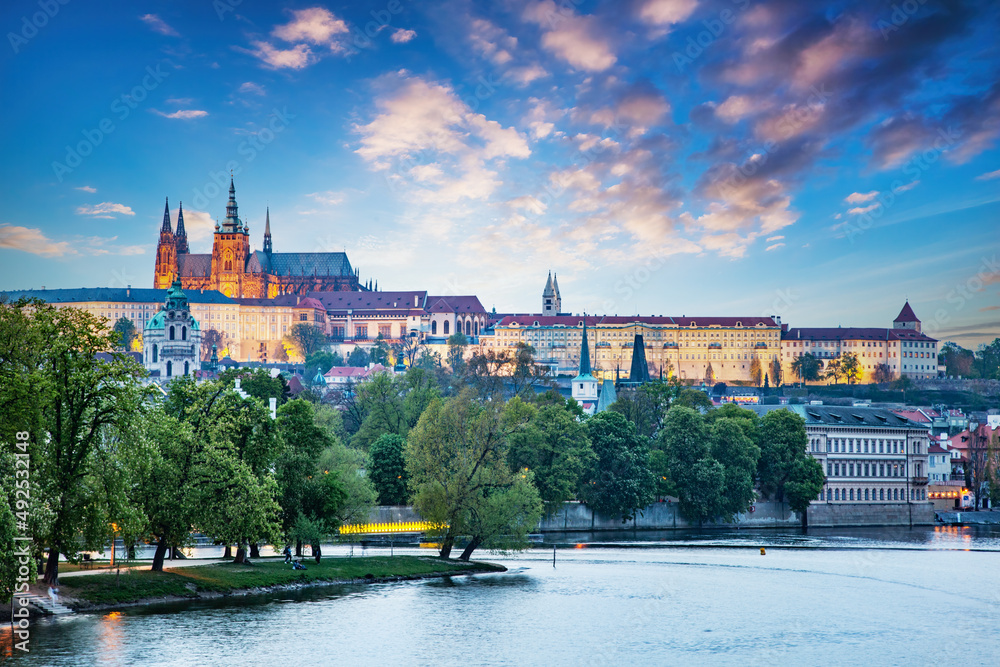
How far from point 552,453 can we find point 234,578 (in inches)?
1730

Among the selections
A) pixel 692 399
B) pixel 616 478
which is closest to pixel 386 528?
pixel 616 478

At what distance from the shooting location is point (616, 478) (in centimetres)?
8981

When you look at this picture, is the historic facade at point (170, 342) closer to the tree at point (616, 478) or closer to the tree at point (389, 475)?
the tree at point (616, 478)

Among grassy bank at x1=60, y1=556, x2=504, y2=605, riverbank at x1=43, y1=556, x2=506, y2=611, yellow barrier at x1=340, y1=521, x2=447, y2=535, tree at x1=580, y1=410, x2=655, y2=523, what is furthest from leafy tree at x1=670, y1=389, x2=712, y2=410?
riverbank at x1=43, y1=556, x2=506, y2=611

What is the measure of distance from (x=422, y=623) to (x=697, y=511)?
55221mm

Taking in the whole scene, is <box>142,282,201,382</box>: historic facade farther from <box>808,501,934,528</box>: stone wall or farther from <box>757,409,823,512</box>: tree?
<box>808,501,934,528</box>: stone wall

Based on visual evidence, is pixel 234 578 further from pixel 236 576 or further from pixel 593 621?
pixel 593 621

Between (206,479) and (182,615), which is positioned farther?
(206,479)

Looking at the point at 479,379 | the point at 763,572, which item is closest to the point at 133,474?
the point at 763,572

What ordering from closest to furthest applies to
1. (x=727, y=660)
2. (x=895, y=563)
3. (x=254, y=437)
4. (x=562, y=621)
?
(x=727, y=660), (x=562, y=621), (x=254, y=437), (x=895, y=563)

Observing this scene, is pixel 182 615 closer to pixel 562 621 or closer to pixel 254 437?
pixel 254 437

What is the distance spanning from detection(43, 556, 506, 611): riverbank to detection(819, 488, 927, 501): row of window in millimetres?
55759

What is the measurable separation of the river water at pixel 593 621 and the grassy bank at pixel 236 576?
4.13 ft

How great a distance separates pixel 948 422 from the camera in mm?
157500
